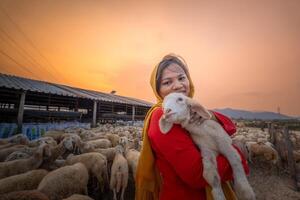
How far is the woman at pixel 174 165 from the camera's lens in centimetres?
141

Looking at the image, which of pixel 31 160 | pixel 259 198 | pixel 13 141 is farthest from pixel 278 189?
pixel 13 141

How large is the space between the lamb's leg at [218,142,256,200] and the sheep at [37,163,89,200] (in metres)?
3.60

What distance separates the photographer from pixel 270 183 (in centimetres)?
791

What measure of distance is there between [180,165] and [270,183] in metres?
8.55

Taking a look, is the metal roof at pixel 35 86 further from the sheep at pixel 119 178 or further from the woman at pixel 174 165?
the woman at pixel 174 165

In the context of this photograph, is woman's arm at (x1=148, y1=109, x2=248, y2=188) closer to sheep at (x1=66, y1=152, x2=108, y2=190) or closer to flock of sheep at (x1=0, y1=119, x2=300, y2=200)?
flock of sheep at (x1=0, y1=119, x2=300, y2=200)

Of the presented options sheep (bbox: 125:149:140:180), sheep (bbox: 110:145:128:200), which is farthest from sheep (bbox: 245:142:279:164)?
sheep (bbox: 110:145:128:200)

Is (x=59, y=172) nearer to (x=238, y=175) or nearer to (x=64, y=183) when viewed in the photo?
(x=64, y=183)

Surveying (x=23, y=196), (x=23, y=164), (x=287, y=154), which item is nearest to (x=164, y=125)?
(x=23, y=196)

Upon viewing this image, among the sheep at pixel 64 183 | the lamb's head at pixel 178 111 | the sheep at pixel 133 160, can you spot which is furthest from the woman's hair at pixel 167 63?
the sheep at pixel 133 160

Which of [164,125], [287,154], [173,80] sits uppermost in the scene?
[173,80]

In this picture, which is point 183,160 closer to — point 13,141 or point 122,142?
point 122,142

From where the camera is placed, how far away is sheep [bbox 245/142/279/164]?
367 inches

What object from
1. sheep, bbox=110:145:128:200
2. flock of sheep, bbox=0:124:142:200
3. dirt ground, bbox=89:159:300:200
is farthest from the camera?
dirt ground, bbox=89:159:300:200
